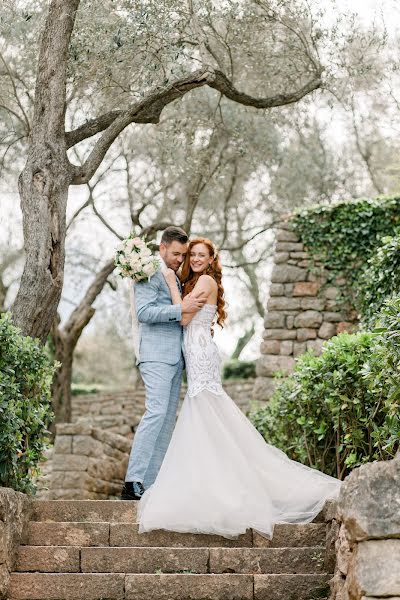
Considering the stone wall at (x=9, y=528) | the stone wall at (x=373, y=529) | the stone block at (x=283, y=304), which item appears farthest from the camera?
the stone block at (x=283, y=304)

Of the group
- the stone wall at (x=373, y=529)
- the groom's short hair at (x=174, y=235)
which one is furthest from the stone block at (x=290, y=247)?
the stone wall at (x=373, y=529)

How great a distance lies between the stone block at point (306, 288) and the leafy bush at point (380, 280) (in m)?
0.78

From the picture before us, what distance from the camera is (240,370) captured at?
2108 centimetres

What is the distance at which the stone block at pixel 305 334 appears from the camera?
11.9 meters

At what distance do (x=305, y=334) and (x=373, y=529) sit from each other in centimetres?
777

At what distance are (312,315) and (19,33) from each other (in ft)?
16.8

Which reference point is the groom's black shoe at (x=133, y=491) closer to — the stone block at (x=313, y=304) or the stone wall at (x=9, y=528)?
the stone wall at (x=9, y=528)

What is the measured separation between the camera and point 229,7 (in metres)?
10.0

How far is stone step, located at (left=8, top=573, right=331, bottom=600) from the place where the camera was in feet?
17.1

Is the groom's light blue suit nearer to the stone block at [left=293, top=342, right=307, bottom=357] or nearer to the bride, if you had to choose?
the bride

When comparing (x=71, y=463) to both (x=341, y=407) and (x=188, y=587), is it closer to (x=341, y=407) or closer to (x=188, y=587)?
(x=341, y=407)

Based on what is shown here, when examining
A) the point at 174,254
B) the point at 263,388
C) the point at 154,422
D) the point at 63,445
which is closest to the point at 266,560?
the point at 154,422

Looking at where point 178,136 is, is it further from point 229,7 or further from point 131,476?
point 131,476

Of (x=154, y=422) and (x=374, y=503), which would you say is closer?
(x=374, y=503)
